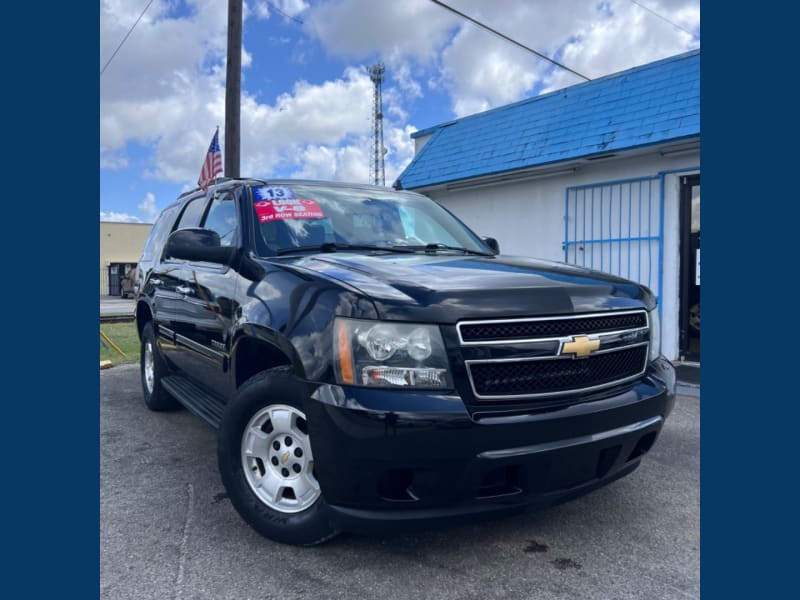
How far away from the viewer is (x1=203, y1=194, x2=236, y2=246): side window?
402 cm

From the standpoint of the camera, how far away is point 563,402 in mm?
2682

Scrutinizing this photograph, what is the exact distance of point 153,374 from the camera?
5707 millimetres

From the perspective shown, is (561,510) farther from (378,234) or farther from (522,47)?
(522,47)

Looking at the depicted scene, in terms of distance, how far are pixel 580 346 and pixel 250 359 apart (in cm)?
180

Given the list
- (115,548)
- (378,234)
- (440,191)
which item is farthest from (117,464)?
(440,191)

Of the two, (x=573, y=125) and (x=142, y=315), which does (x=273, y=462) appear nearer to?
(x=142, y=315)

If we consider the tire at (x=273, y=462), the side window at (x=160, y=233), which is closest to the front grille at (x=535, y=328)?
the tire at (x=273, y=462)

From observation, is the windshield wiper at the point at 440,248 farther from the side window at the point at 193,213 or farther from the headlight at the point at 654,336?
the side window at the point at 193,213

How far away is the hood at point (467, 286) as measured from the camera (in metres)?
2.56

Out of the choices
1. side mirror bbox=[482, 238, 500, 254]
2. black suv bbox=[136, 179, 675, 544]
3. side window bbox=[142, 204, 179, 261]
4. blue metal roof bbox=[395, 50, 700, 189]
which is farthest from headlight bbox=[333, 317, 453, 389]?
blue metal roof bbox=[395, 50, 700, 189]

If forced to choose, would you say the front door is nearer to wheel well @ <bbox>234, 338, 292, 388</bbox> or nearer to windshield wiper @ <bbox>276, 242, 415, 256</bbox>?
windshield wiper @ <bbox>276, 242, 415, 256</bbox>

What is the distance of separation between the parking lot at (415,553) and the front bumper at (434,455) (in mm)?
344

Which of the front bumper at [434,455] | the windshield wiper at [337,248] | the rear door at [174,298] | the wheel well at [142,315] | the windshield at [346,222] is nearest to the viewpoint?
the front bumper at [434,455]

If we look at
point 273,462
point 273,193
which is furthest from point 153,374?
point 273,462
